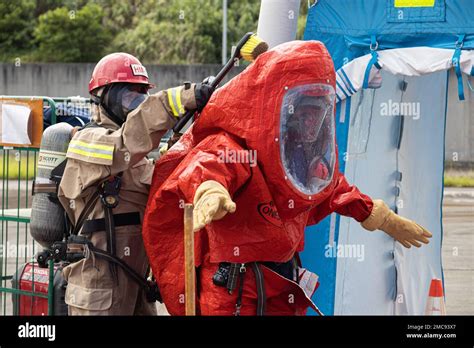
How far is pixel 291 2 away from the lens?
556cm

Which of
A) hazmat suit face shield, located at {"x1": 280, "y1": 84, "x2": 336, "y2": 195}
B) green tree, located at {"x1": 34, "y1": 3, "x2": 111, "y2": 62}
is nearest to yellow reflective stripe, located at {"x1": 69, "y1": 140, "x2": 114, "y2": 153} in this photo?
hazmat suit face shield, located at {"x1": 280, "y1": 84, "x2": 336, "y2": 195}

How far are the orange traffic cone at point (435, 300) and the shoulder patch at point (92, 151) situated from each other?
9.23 ft

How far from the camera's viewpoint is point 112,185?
4785 millimetres

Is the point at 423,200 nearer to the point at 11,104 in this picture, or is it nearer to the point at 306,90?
the point at 306,90

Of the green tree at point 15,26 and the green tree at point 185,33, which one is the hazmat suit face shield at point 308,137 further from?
the green tree at point 15,26

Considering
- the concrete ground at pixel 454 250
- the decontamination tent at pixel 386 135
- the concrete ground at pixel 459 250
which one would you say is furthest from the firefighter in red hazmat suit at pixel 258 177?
the concrete ground at pixel 459 250

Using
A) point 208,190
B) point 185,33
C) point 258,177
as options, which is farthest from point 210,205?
point 185,33

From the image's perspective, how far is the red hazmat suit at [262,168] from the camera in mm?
4430

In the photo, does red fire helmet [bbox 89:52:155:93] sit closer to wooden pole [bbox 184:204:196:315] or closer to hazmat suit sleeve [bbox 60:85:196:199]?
hazmat suit sleeve [bbox 60:85:196:199]

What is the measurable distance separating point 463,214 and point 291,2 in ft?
30.9

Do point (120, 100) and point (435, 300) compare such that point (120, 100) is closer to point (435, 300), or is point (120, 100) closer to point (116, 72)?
point (116, 72)

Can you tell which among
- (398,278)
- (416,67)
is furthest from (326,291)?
(416,67)

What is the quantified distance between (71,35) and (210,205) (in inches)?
820
